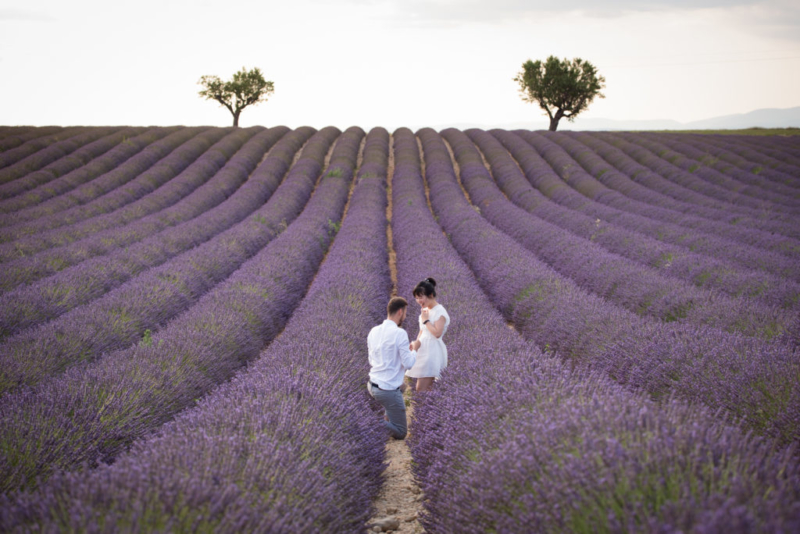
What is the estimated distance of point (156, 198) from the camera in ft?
46.3

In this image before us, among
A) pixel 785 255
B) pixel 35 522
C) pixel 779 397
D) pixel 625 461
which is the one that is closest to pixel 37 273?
pixel 35 522

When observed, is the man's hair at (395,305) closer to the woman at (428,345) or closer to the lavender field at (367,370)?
the woman at (428,345)

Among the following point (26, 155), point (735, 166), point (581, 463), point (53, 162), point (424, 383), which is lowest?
point (424, 383)

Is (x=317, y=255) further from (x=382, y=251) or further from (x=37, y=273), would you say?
(x=37, y=273)

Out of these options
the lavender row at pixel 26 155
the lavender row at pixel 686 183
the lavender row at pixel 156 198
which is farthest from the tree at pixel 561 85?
the lavender row at pixel 26 155

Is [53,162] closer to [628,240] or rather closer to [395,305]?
[628,240]

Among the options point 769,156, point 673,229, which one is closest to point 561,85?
point 769,156

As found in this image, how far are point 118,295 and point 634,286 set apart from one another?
245 inches

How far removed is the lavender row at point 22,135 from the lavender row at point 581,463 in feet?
75.1

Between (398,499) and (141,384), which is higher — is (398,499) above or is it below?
below

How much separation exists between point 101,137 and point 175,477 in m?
26.7

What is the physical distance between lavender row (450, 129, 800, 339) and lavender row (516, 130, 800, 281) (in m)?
1.85

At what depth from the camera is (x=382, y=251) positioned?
32.3ft

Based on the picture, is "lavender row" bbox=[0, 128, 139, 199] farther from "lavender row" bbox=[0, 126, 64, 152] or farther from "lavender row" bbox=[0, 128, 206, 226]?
"lavender row" bbox=[0, 126, 64, 152]
